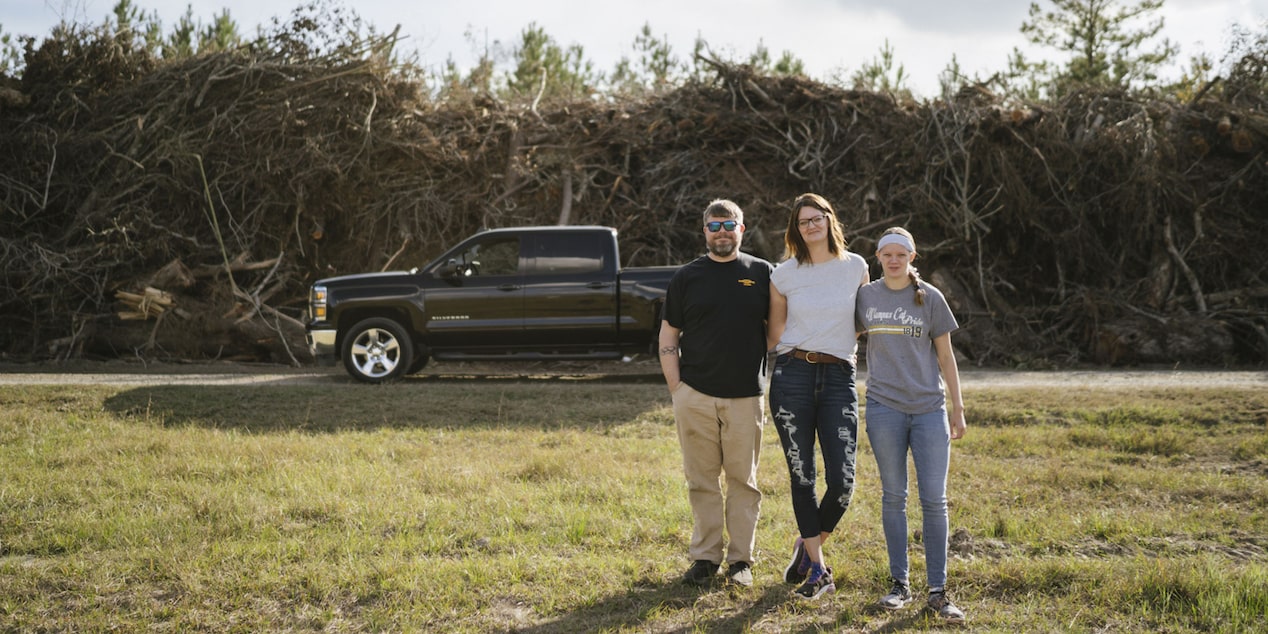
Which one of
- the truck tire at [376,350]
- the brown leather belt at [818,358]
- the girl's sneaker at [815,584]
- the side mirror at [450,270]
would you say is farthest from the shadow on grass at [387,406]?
the brown leather belt at [818,358]

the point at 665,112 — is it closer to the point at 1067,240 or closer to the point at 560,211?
the point at 560,211

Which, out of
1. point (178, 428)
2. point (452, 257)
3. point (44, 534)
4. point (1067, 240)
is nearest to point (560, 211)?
point (452, 257)

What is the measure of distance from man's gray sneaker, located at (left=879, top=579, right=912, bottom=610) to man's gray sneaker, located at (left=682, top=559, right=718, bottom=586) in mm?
818

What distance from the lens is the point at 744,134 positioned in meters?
17.8

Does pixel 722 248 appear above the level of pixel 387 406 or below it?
above

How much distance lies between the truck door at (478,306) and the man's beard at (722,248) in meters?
7.51

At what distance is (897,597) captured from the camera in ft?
14.9

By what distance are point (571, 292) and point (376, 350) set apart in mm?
2470

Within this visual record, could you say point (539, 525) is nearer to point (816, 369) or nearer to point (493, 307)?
point (816, 369)

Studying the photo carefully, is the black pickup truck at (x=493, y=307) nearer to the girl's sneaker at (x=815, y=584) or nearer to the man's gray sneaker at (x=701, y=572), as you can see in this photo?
the man's gray sneaker at (x=701, y=572)

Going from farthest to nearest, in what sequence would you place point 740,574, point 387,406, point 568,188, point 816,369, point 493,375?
point 568,188 → point 493,375 → point 387,406 → point 740,574 → point 816,369

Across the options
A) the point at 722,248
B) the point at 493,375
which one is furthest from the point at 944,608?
the point at 493,375

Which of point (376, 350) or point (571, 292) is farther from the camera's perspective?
point (376, 350)

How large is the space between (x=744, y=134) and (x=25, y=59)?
499 inches
